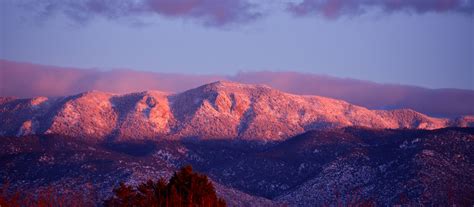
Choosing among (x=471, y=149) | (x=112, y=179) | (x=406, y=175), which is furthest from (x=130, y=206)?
(x=471, y=149)

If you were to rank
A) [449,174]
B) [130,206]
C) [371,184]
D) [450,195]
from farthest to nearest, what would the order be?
[371,184]
[449,174]
[450,195]
[130,206]

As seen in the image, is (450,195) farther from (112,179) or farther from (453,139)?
(112,179)

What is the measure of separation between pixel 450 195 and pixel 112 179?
71627mm

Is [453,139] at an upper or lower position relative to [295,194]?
upper

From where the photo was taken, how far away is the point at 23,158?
196 metres

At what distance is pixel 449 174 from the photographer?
562ft

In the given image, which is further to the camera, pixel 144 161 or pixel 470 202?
pixel 144 161

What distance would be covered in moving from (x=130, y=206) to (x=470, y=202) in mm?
72146

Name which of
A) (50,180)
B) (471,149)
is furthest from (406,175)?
(50,180)

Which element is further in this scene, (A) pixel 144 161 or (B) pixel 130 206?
(A) pixel 144 161

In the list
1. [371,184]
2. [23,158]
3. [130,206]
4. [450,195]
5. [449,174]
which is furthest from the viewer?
[23,158]

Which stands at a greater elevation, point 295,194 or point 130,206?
point 130,206

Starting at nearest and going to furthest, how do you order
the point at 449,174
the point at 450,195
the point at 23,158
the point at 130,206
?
the point at 130,206, the point at 450,195, the point at 449,174, the point at 23,158

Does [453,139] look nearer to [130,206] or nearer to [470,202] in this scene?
[470,202]
